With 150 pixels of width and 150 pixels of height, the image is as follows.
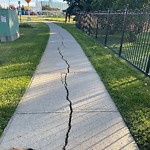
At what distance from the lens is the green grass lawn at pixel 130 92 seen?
3.25 meters

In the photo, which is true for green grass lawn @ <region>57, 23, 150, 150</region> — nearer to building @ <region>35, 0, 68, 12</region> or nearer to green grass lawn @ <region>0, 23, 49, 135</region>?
green grass lawn @ <region>0, 23, 49, 135</region>

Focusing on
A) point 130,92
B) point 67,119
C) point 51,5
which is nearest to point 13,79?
point 67,119

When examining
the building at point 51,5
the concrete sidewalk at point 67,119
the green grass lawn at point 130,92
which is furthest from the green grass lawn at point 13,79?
the building at point 51,5

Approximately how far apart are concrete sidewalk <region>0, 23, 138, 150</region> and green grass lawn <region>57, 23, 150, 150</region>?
0.46 ft

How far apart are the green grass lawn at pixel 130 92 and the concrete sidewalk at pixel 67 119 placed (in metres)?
0.14

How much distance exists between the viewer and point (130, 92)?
4.65 metres

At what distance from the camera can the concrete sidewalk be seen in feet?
9.55

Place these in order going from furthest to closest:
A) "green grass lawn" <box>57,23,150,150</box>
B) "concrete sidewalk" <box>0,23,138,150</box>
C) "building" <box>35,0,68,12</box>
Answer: "building" <box>35,0,68,12</box>
"green grass lawn" <box>57,23,150,150</box>
"concrete sidewalk" <box>0,23,138,150</box>

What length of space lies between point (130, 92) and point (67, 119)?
69.1 inches

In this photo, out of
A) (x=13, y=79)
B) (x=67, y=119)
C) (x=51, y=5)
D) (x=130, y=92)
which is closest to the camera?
(x=67, y=119)

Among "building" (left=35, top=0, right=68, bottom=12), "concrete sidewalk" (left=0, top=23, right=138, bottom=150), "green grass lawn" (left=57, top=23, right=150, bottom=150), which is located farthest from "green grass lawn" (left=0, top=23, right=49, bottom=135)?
"building" (left=35, top=0, right=68, bottom=12)

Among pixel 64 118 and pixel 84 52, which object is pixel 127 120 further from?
pixel 84 52

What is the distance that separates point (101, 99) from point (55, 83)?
1.36m

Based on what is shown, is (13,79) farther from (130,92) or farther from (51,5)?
(51,5)
